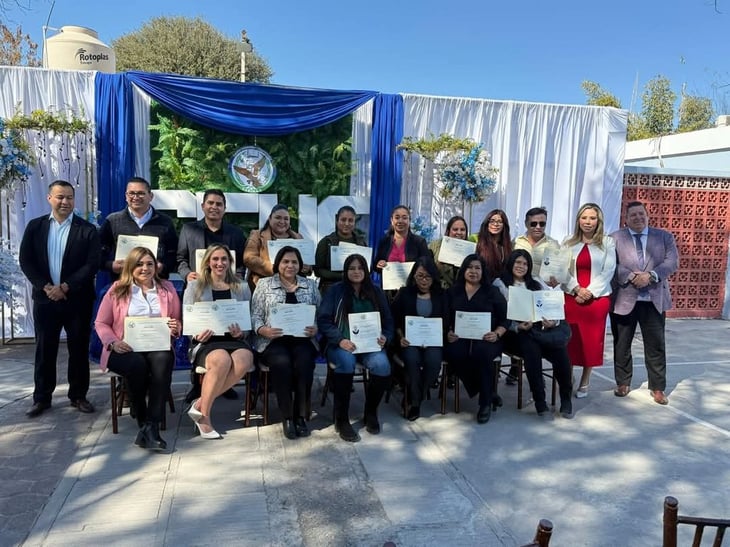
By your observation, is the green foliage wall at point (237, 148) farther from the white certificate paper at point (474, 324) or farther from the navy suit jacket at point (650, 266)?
the navy suit jacket at point (650, 266)

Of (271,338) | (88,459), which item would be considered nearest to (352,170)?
(271,338)

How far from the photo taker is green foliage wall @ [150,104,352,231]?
6.78 metres

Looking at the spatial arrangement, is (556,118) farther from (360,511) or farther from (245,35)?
(360,511)

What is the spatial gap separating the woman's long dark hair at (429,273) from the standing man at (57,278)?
101 inches

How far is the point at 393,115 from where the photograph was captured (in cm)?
730

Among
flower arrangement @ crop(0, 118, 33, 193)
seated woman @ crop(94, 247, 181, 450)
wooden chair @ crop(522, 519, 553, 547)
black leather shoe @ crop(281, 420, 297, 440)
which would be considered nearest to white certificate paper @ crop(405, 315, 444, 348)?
black leather shoe @ crop(281, 420, 297, 440)

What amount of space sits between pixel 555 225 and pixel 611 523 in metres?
5.72

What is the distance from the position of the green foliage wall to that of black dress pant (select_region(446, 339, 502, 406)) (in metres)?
3.36

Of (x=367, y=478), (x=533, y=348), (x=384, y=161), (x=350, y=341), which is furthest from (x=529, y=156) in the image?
(x=367, y=478)

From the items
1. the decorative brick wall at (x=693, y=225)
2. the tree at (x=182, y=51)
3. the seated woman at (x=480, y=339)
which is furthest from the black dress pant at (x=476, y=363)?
the tree at (x=182, y=51)

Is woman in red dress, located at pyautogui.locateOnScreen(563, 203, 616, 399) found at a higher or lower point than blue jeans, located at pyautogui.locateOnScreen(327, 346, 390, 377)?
higher

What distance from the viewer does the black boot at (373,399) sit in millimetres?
4254

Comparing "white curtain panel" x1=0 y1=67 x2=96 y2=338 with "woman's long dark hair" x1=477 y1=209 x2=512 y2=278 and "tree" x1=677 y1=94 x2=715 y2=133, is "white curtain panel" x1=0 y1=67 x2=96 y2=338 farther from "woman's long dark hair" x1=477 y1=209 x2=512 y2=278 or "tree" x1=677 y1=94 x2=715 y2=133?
"tree" x1=677 y1=94 x2=715 y2=133

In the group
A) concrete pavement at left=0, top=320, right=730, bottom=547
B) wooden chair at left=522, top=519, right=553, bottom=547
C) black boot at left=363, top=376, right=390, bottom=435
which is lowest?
concrete pavement at left=0, top=320, right=730, bottom=547
